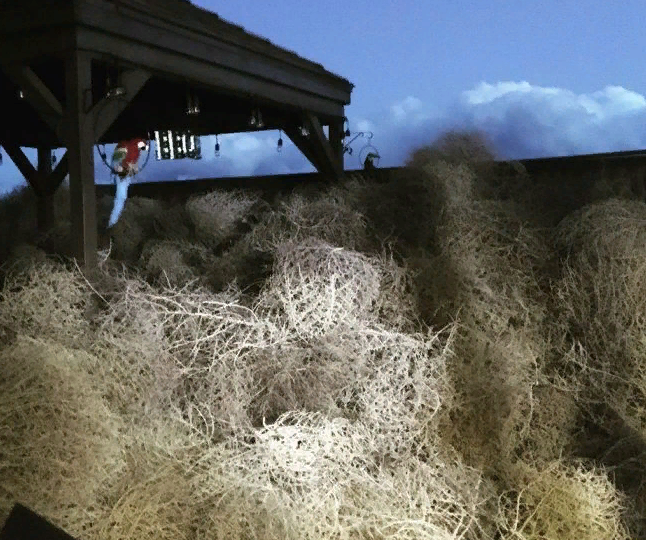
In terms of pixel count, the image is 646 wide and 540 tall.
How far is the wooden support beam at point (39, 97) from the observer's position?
5.09 metres

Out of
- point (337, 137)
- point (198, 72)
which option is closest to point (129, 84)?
point (198, 72)

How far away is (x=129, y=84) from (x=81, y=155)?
29.3 inches

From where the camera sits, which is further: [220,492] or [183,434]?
[183,434]

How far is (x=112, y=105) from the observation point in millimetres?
5227

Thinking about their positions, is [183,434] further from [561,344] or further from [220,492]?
[561,344]

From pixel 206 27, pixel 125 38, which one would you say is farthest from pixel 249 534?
pixel 206 27

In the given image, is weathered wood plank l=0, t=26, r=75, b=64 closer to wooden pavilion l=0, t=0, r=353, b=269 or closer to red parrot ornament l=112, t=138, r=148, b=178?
wooden pavilion l=0, t=0, r=353, b=269

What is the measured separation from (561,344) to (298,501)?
1869 mm

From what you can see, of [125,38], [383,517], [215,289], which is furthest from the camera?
[125,38]

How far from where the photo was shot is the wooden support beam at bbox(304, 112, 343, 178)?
8.05 meters

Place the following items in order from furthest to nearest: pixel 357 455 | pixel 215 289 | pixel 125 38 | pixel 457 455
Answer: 1. pixel 125 38
2. pixel 215 289
3. pixel 457 455
4. pixel 357 455

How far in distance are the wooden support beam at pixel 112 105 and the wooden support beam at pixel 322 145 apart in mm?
2756

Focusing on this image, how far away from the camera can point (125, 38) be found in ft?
17.4

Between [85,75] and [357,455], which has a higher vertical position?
[85,75]
